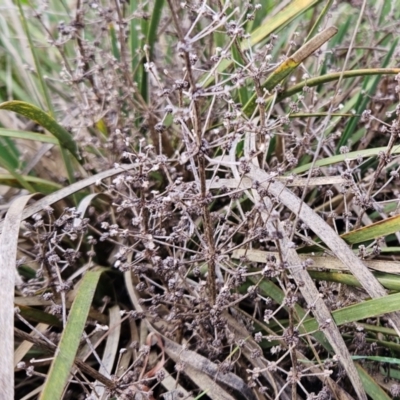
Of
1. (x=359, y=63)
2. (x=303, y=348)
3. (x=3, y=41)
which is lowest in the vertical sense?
(x=303, y=348)

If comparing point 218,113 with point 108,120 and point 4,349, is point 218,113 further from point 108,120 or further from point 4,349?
point 4,349

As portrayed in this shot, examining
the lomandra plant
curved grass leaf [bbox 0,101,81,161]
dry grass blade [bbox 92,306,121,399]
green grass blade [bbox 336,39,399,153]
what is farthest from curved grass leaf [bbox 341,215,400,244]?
curved grass leaf [bbox 0,101,81,161]

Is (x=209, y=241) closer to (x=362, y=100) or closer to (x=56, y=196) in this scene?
(x=56, y=196)

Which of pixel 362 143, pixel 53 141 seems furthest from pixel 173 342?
pixel 362 143

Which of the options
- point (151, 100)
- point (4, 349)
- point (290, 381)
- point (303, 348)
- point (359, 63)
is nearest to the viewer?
point (4, 349)

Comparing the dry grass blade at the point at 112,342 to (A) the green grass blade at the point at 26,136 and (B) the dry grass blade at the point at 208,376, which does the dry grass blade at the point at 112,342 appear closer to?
(B) the dry grass blade at the point at 208,376

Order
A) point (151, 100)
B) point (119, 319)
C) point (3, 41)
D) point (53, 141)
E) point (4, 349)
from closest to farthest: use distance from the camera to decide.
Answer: point (4, 349)
point (119, 319)
point (53, 141)
point (151, 100)
point (3, 41)

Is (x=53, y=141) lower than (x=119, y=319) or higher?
higher

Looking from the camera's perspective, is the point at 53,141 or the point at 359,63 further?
the point at 359,63

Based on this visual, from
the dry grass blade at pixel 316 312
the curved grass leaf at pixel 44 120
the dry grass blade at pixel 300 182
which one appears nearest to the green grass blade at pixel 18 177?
the curved grass leaf at pixel 44 120
